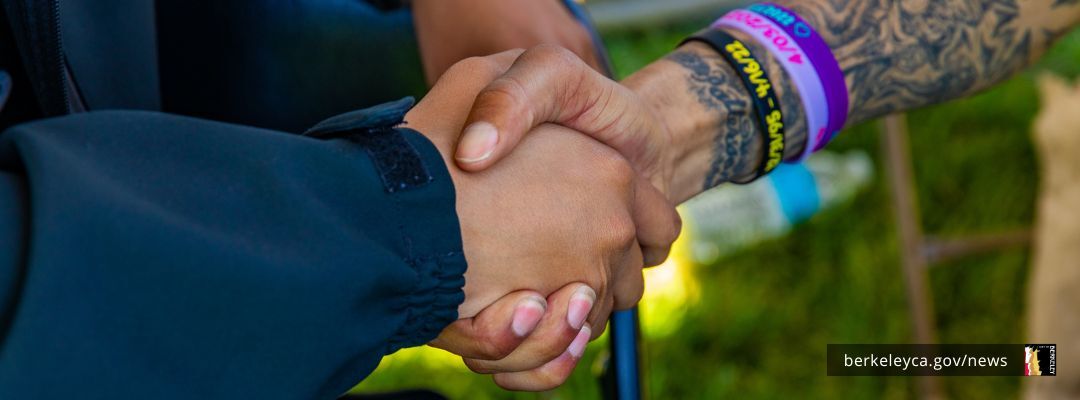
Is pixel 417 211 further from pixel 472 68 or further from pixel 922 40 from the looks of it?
pixel 922 40

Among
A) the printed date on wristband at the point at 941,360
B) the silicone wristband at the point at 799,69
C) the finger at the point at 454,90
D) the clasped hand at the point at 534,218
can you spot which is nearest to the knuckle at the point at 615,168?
the clasped hand at the point at 534,218

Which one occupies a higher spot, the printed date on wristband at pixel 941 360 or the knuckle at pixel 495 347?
the knuckle at pixel 495 347

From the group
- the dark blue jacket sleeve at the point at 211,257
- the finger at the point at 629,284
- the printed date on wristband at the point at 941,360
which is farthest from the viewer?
the printed date on wristband at the point at 941,360

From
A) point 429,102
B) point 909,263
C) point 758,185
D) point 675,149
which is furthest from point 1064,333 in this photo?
point 429,102

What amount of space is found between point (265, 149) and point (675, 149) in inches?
18.5

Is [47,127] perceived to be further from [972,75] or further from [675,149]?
[972,75]

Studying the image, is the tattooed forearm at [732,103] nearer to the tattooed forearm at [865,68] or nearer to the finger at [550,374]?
the tattooed forearm at [865,68]

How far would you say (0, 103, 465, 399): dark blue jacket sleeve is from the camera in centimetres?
50

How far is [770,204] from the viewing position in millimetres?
2041

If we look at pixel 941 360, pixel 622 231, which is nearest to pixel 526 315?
pixel 622 231

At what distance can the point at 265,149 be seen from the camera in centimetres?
62

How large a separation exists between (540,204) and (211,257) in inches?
11.5

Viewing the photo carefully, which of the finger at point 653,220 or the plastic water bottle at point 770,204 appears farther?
the plastic water bottle at point 770,204

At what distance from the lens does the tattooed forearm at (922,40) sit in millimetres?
1035
